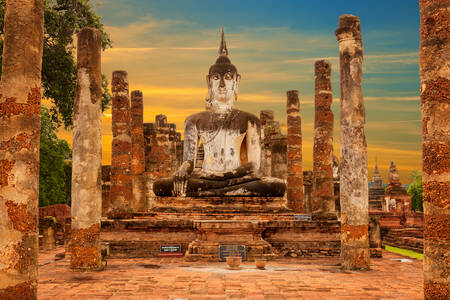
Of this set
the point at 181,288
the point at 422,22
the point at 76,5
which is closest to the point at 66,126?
the point at 76,5

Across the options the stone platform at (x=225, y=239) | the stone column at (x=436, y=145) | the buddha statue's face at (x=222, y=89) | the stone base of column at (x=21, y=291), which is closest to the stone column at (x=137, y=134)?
the buddha statue's face at (x=222, y=89)

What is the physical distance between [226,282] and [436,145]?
3334 millimetres

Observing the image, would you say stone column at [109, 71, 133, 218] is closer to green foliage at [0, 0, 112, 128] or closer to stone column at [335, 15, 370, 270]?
green foliage at [0, 0, 112, 128]

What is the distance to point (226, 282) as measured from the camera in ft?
23.4

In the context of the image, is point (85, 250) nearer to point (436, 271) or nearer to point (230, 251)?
point (230, 251)

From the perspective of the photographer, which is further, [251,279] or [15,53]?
[251,279]

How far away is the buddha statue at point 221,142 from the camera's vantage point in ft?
42.6

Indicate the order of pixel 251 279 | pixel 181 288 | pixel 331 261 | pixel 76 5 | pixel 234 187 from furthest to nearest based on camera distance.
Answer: pixel 76 5, pixel 234 187, pixel 331 261, pixel 251 279, pixel 181 288

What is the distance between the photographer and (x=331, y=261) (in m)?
10.0

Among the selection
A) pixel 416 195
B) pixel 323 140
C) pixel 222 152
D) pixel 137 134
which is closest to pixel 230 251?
pixel 222 152

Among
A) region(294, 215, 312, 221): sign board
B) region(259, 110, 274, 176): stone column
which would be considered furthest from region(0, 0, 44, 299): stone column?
region(259, 110, 274, 176): stone column

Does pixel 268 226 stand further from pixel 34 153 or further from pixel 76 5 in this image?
pixel 76 5

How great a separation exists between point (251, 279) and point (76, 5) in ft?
46.4

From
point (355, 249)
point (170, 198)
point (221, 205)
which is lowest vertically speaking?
point (355, 249)
